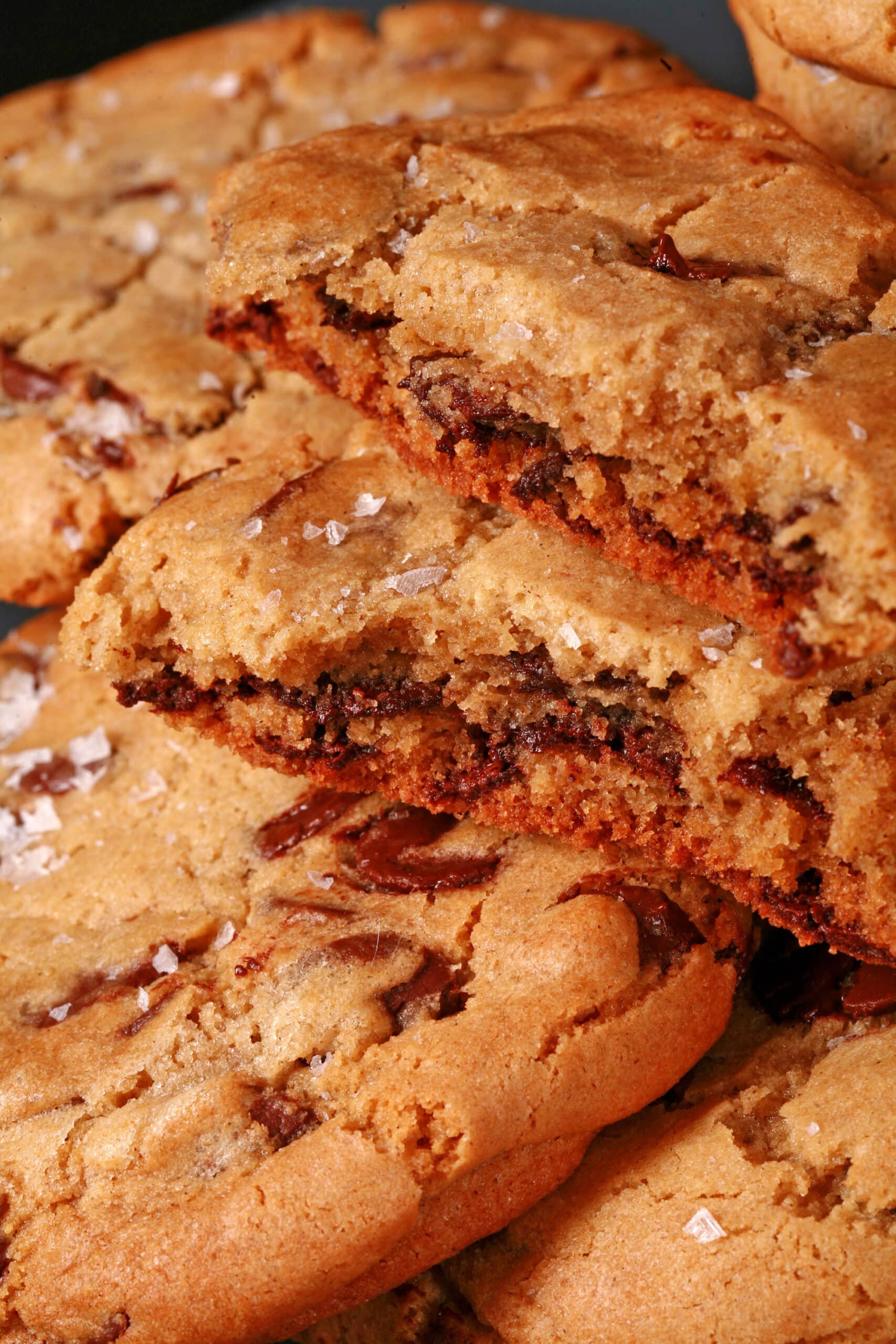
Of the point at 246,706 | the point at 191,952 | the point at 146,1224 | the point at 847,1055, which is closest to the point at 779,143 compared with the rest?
the point at 246,706

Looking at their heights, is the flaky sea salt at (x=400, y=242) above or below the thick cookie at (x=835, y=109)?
Answer: above

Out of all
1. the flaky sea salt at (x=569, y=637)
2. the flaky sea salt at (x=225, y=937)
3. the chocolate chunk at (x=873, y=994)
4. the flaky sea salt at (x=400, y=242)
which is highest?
the flaky sea salt at (x=400, y=242)

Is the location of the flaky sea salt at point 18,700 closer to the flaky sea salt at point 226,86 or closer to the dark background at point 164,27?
the flaky sea salt at point 226,86

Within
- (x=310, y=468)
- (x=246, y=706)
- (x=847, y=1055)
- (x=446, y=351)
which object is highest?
(x=446, y=351)

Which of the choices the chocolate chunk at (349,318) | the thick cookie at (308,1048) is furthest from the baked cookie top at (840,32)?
the thick cookie at (308,1048)

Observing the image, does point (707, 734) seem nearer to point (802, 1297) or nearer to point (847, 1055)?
point (847, 1055)

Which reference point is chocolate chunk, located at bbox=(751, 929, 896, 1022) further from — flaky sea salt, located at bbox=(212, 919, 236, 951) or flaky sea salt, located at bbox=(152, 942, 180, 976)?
flaky sea salt, located at bbox=(152, 942, 180, 976)

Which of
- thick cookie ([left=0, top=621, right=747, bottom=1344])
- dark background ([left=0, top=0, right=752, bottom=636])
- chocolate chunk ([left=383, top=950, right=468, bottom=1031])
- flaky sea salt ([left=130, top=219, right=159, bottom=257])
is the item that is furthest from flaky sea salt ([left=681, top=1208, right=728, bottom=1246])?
dark background ([left=0, top=0, right=752, bottom=636])
